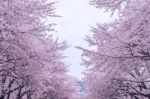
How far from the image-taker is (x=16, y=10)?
9.54 meters

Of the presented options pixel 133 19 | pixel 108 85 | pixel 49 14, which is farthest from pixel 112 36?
pixel 108 85

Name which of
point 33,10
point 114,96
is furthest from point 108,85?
point 33,10

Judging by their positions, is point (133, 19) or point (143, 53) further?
point (143, 53)

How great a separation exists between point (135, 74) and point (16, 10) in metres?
11.5

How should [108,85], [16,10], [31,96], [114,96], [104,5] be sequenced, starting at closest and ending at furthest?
[16,10], [104,5], [108,85], [114,96], [31,96]

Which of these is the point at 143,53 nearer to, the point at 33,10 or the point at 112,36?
the point at 112,36

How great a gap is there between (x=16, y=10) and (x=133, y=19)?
3.41m

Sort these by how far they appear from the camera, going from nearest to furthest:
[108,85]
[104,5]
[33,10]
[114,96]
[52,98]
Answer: [33,10] → [104,5] → [108,85] → [114,96] → [52,98]

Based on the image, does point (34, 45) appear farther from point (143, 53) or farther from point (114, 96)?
point (114, 96)

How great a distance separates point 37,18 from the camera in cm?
1091


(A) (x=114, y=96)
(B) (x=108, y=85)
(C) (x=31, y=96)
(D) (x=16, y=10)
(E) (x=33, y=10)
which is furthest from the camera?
(C) (x=31, y=96)

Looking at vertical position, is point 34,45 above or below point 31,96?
above

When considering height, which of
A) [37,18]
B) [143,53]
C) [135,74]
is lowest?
[135,74]

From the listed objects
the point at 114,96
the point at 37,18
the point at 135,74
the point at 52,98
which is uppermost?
the point at 37,18
